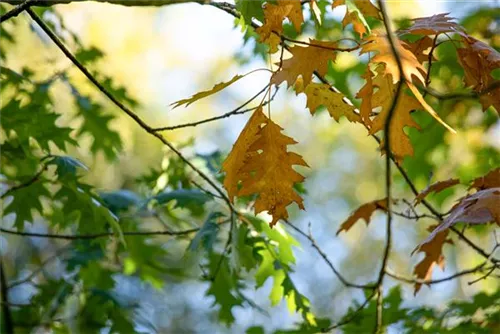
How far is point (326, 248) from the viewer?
925 cm

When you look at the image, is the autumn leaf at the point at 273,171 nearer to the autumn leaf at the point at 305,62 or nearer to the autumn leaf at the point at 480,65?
the autumn leaf at the point at 305,62

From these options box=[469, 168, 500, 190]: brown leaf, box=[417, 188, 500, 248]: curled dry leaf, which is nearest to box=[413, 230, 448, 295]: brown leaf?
box=[469, 168, 500, 190]: brown leaf

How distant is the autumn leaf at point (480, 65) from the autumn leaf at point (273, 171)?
308mm

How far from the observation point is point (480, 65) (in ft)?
3.94

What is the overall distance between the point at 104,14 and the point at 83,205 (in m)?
5.08

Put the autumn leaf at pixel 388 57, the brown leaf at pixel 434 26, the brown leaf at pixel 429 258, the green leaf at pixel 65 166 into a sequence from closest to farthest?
the autumn leaf at pixel 388 57, the brown leaf at pixel 434 26, the brown leaf at pixel 429 258, the green leaf at pixel 65 166

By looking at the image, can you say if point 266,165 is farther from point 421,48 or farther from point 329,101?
point 421,48

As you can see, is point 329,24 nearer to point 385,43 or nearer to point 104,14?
point 385,43

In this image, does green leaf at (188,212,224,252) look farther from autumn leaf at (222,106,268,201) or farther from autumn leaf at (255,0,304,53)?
autumn leaf at (255,0,304,53)

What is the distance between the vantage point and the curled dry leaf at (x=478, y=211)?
110 centimetres

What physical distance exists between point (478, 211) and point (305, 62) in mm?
343

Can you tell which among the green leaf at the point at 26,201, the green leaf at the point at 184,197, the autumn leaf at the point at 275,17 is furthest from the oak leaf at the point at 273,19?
the green leaf at the point at 26,201

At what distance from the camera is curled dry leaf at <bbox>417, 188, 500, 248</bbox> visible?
1096mm

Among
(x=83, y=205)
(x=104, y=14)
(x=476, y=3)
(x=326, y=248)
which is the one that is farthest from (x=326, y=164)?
(x=83, y=205)
